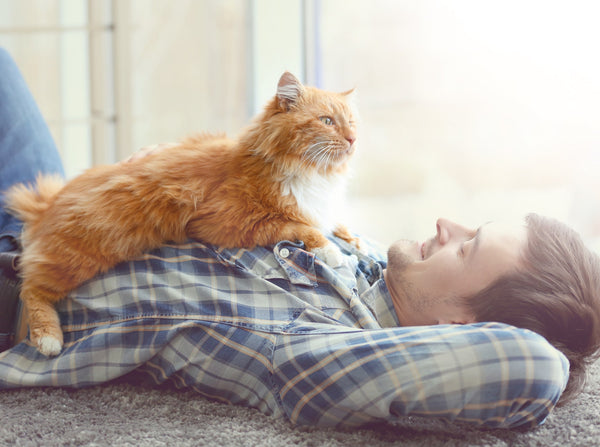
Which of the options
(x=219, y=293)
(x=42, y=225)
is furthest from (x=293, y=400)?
(x=42, y=225)

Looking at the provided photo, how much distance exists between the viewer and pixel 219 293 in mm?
1270

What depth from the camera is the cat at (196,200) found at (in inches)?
53.5

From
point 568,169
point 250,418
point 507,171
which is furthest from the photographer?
point 507,171

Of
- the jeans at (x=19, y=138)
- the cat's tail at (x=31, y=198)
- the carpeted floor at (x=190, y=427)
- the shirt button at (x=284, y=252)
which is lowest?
the carpeted floor at (x=190, y=427)

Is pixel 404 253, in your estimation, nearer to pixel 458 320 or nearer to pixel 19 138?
pixel 458 320

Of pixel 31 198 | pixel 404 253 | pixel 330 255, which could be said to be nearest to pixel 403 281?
pixel 404 253

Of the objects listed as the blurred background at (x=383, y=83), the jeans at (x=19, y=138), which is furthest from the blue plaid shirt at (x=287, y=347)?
the blurred background at (x=383, y=83)

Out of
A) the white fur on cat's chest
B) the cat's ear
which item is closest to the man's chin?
the white fur on cat's chest

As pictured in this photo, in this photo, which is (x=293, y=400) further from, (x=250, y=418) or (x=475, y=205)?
(x=475, y=205)

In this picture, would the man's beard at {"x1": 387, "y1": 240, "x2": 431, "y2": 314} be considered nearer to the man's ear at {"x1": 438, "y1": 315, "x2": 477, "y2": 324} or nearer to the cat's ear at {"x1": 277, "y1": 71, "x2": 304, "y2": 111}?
the man's ear at {"x1": 438, "y1": 315, "x2": 477, "y2": 324}

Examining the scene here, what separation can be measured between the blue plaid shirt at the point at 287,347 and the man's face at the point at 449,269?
73 mm

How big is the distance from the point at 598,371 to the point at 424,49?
1805 millimetres

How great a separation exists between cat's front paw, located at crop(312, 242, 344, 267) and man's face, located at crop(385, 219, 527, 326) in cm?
12

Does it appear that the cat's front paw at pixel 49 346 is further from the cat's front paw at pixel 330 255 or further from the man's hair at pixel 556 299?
the man's hair at pixel 556 299
